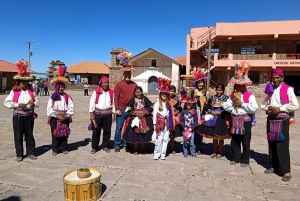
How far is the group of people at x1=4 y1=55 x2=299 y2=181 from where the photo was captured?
187 inches

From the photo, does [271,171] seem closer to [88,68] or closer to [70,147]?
[70,147]

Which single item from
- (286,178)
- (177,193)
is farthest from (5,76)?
(286,178)

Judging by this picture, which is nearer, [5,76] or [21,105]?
[21,105]

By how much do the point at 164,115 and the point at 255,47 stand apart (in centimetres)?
2219

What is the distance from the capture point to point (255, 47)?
79.9 ft

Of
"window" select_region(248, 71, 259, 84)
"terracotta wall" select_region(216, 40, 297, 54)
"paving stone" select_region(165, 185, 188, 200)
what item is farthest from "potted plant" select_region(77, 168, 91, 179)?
"window" select_region(248, 71, 259, 84)

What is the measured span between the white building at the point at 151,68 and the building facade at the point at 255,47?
136 inches

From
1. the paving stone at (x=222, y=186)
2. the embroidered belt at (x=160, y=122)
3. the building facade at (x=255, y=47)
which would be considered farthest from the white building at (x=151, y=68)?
the paving stone at (x=222, y=186)

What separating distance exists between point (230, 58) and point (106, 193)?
22.1 metres

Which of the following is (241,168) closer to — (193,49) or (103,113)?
(103,113)

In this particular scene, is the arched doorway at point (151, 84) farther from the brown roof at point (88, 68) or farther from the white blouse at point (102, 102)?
the white blouse at point (102, 102)

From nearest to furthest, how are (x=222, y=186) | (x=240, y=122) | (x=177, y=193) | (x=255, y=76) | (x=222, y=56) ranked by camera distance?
(x=177, y=193)
(x=222, y=186)
(x=240, y=122)
(x=255, y=76)
(x=222, y=56)

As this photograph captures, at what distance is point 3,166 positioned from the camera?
4.74m

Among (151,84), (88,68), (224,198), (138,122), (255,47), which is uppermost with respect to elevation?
(255,47)
